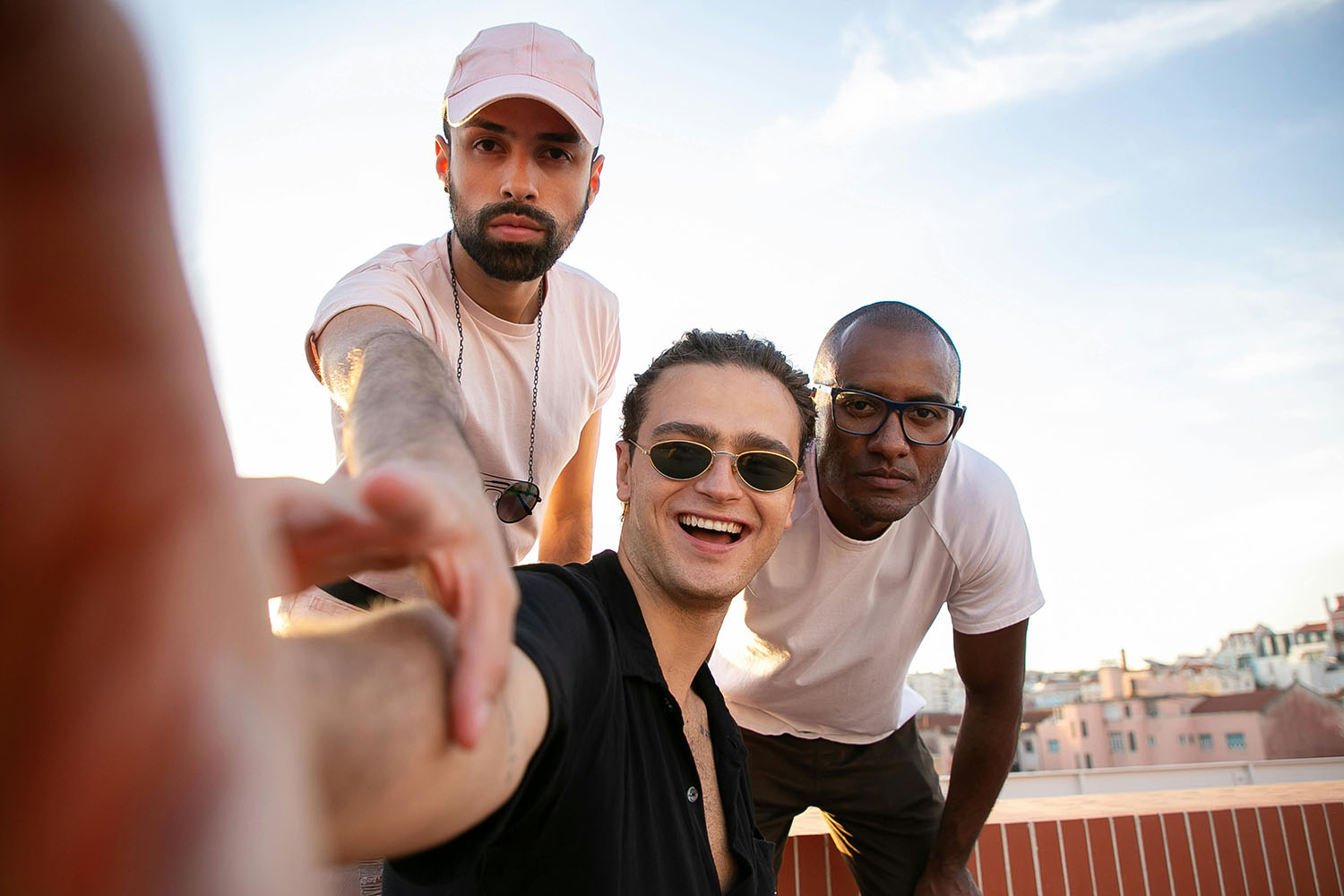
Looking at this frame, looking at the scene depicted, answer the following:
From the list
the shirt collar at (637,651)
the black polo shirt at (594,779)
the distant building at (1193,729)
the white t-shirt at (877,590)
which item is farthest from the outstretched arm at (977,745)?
the distant building at (1193,729)

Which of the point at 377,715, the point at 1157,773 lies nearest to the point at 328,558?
the point at 377,715

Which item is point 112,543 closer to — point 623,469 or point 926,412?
point 623,469

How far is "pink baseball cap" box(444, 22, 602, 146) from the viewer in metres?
2.33

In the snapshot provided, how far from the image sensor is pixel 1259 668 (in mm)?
58281

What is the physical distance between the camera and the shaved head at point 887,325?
3.11 metres

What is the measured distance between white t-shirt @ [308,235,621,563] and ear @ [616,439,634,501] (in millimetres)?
231

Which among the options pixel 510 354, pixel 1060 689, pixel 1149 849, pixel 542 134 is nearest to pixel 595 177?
pixel 542 134

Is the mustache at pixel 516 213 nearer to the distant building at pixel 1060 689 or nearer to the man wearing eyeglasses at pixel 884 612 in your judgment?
the man wearing eyeglasses at pixel 884 612

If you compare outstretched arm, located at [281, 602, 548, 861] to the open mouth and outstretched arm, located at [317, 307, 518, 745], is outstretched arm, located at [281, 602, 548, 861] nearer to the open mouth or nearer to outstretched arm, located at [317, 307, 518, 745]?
outstretched arm, located at [317, 307, 518, 745]

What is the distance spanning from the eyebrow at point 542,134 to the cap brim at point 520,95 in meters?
0.03

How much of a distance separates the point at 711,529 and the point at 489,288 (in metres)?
0.96

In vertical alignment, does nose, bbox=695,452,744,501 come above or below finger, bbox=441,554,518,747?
above

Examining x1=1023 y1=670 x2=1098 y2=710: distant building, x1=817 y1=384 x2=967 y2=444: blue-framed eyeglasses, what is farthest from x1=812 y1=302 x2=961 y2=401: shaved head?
x1=1023 y1=670 x2=1098 y2=710: distant building

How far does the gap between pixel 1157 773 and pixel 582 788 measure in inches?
432
